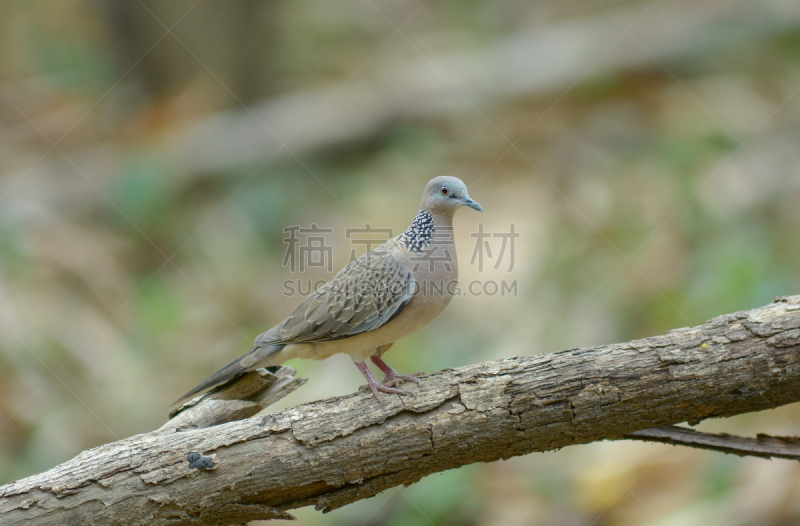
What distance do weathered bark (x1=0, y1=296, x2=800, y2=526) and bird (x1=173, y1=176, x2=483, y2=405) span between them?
0.45 meters

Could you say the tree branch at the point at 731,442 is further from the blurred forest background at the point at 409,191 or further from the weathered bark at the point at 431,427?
the blurred forest background at the point at 409,191

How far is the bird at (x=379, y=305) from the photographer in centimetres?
395

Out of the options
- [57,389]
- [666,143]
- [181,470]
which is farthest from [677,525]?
[57,389]

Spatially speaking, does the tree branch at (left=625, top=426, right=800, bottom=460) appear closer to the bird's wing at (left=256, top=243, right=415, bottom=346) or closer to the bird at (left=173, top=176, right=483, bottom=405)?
the bird at (left=173, top=176, right=483, bottom=405)

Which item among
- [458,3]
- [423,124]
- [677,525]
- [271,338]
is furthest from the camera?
[458,3]

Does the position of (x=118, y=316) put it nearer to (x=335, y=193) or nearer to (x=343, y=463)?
(x=335, y=193)

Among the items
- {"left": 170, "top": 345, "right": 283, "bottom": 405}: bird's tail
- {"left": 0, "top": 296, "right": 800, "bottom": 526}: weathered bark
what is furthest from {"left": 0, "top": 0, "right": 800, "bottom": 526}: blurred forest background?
{"left": 170, "top": 345, "right": 283, "bottom": 405}: bird's tail

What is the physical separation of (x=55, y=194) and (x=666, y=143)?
9.60 meters

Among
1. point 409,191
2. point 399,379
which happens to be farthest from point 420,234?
point 409,191

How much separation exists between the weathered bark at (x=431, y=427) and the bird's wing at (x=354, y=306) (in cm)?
A: 56

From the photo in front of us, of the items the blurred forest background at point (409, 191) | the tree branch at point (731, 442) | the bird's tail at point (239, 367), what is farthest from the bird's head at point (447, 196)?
the blurred forest background at point (409, 191)

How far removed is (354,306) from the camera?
13.2ft

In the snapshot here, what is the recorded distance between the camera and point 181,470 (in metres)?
3.20

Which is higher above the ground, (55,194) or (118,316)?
(55,194)
